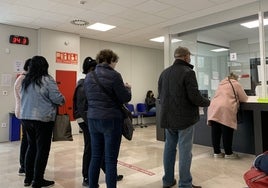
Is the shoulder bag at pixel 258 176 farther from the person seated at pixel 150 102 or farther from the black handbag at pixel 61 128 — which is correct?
the person seated at pixel 150 102

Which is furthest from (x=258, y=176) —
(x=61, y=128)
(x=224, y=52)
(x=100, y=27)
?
(x=100, y=27)

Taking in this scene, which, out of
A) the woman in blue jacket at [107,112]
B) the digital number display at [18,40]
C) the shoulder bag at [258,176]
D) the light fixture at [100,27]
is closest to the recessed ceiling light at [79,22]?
the light fixture at [100,27]

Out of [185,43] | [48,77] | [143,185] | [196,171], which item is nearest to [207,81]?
[185,43]

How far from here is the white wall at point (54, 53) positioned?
224 inches

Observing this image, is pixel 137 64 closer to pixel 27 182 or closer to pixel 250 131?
pixel 250 131

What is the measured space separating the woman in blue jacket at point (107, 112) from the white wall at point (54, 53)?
436 centimetres

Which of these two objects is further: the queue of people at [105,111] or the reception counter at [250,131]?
the reception counter at [250,131]

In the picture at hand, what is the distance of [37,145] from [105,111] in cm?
100

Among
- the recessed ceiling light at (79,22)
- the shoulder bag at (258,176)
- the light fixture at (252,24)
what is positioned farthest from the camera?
the recessed ceiling light at (79,22)

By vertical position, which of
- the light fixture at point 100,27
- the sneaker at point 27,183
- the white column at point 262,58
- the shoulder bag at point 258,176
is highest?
the light fixture at point 100,27

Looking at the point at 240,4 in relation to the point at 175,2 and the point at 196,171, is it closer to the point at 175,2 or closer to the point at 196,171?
the point at 175,2

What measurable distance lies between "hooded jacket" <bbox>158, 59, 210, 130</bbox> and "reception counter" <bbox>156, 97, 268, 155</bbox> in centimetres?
145

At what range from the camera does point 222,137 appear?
3.98m

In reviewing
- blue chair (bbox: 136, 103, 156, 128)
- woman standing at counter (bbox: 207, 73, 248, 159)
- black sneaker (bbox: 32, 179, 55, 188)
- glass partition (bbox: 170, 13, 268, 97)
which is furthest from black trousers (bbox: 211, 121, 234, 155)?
blue chair (bbox: 136, 103, 156, 128)
